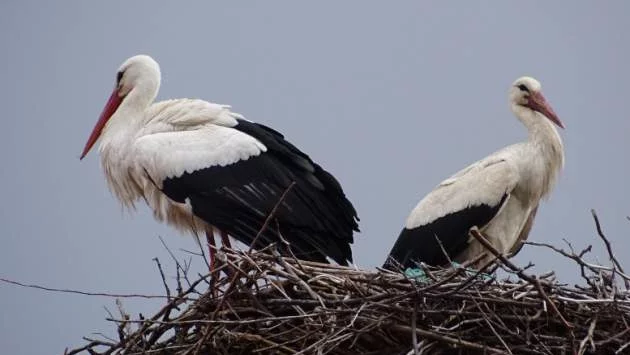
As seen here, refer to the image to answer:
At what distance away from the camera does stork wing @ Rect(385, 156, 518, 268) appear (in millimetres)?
8391

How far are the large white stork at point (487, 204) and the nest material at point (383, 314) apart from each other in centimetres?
193

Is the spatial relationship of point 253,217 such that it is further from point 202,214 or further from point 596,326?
point 596,326

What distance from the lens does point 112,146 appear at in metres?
8.34

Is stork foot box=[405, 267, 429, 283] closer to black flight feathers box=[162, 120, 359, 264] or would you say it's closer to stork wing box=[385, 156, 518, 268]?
black flight feathers box=[162, 120, 359, 264]

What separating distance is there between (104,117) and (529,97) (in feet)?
7.87

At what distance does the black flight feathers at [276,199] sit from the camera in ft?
25.1

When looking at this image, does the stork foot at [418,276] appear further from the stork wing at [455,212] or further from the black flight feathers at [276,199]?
the stork wing at [455,212]

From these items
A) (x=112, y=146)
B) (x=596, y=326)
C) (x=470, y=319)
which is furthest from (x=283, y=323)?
(x=112, y=146)

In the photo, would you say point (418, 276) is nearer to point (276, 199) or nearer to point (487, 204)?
point (276, 199)

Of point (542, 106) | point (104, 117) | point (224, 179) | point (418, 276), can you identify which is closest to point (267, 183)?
point (224, 179)

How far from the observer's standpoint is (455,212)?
848 centimetres

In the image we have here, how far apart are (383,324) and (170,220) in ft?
7.93

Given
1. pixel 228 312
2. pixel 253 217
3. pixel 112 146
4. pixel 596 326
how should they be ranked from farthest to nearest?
pixel 112 146 → pixel 253 217 → pixel 228 312 → pixel 596 326

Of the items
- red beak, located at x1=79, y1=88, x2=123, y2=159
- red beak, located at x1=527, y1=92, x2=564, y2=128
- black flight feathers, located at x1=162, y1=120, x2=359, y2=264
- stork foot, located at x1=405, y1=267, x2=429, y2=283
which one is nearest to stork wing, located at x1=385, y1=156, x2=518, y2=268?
red beak, located at x1=527, y1=92, x2=564, y2=128
